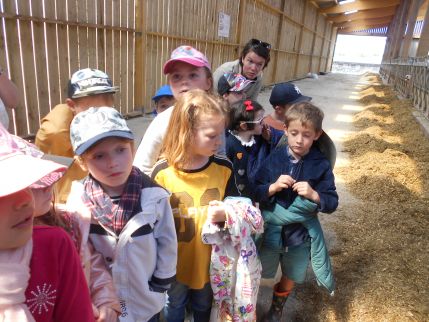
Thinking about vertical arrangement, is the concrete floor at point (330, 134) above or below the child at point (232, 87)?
below

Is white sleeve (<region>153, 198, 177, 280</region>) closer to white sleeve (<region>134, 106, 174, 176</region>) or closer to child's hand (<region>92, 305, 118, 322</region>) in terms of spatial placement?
child's hand (<region>92, 305, 118, 322</region>)

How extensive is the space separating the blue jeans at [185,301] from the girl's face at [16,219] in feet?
3.68

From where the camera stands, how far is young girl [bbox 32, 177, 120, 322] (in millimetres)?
1163

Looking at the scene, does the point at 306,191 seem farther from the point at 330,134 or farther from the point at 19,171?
the point at 330,134

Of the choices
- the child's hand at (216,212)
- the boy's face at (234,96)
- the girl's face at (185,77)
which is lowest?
the child's hand at (216,212)

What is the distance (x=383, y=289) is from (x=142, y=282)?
6.22ft

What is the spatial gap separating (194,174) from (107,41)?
5316 millimetres

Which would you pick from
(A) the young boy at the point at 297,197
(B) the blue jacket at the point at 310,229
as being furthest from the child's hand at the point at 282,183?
(B) the blue jacket at the point at 310,229

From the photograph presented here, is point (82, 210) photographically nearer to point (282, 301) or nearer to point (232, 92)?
point (282, 301)

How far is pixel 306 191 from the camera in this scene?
6.20ft

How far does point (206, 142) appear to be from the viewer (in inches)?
65.7

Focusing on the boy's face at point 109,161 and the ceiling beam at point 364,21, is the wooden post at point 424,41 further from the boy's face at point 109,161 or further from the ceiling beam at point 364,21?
the ceiling beam at point 364,21

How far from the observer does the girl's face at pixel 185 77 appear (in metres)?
2.15

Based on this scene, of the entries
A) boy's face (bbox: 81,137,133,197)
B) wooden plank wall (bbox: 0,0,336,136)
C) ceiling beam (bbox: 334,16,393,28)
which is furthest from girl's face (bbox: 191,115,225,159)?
ceiling beam (bbox: 334,16,393,28)
